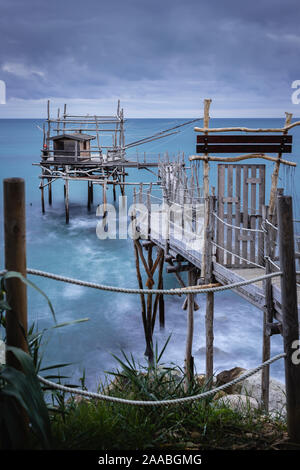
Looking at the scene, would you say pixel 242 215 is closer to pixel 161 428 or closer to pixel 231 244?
pixel 231 244

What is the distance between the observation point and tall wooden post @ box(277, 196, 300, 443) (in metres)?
2.83

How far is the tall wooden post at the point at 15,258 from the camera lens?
2.37 metres

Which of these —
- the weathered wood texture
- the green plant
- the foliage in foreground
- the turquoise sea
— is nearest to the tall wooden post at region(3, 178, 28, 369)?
the green plant

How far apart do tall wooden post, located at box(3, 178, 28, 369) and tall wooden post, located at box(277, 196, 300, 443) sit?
148 centimetres

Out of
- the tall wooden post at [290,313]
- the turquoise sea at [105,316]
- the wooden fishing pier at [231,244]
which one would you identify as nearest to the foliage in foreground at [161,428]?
the tall wooden post at [290,313]

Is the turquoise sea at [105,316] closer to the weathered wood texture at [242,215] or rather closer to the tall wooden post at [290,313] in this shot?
the weathered wood texture at [242,215]

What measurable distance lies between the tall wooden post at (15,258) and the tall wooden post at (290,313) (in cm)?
148

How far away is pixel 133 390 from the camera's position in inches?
138

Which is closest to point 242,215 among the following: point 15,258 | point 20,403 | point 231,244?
point 231,244

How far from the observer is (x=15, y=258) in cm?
240

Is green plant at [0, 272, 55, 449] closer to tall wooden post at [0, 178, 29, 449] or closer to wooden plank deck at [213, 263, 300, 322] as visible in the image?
tall wooden post at [0, 178, 29, 449]

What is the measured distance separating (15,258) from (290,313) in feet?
5.39

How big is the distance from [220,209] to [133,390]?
4002 millimetres
